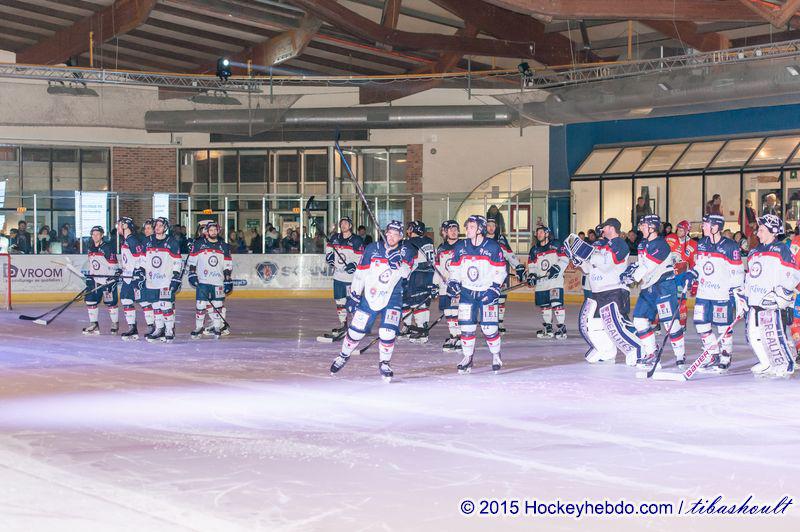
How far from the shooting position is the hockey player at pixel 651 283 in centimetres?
1107

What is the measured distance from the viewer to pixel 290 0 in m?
21.2

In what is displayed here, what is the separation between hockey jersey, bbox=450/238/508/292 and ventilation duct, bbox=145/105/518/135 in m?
14.1

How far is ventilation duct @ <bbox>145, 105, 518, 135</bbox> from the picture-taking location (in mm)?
24953

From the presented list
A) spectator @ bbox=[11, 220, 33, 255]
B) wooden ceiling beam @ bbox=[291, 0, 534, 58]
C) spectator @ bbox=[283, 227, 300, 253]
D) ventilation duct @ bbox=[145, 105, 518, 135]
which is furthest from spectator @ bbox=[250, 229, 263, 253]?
wooden ceiling beam @ bbox=[291, 0, 534, 58]

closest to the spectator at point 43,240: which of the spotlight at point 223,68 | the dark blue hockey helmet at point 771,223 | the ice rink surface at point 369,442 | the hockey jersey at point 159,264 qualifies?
the spotlight at point 223,68

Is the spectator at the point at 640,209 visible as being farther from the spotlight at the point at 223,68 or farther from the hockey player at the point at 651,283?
the hockey player at the point at 651,283

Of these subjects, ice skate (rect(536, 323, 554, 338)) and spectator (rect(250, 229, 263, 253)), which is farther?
spectator (rect(250, 229, 263, 253))

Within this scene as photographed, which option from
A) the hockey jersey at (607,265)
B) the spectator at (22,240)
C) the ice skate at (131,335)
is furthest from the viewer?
the spectator at (22,240)

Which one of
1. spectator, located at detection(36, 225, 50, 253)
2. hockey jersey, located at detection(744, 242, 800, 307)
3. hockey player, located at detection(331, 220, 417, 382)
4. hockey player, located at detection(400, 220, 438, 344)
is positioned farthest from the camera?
spectator, located at detection(36, 225, 50, 253)

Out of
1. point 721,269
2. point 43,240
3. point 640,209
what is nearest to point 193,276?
point 721,269

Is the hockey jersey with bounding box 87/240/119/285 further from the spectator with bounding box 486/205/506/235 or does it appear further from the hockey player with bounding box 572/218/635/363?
the spectator with bounding box 486/205/506/235

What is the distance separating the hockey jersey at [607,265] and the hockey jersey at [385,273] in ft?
7.62

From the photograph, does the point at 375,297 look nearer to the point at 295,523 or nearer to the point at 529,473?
the point at 529,473

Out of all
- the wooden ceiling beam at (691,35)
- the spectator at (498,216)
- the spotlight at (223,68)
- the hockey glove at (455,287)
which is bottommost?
the hockey glove at (455,287)
